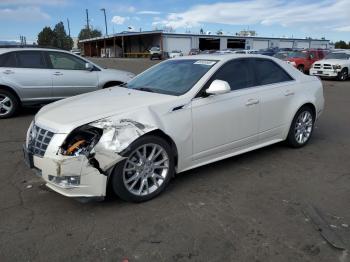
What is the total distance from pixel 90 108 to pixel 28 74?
5.60 meters

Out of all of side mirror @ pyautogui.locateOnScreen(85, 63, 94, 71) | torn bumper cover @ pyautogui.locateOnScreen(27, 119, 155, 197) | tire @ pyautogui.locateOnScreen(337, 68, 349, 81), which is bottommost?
tire @ pyautogui.locateOnScreen(337, 68, 349, 81)

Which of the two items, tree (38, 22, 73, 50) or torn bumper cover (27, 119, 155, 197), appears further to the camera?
tree (38, 22, 73, 50)

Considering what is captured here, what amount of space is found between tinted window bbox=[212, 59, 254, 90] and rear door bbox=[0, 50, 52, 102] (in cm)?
569

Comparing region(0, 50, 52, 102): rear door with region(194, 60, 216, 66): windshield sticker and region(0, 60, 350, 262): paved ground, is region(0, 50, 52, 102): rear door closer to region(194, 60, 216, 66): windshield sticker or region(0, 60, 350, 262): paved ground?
region(0, 60, 350, 262): paved ground

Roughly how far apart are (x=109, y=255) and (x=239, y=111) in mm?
2646

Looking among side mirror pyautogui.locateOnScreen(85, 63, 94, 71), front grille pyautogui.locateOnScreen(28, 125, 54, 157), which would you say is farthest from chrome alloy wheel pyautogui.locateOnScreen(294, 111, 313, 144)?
side mirror pyautogui.locateOnScreen(85, 63, 94, 71)

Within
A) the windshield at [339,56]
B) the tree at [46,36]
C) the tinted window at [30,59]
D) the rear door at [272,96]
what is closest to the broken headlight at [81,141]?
the rear door at [272,96]

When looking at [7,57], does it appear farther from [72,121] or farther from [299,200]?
[299,200]

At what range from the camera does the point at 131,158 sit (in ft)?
13.1

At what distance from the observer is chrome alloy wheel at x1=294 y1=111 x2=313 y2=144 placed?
20.1ft

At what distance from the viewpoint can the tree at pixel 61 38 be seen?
11306 centimetres

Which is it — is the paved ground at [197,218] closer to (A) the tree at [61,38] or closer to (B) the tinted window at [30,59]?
(B) the tinted window at [30,59]

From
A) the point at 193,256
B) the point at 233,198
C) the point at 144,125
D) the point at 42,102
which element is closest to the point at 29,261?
the point at 193,256

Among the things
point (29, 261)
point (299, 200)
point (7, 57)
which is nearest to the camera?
point (29, 261)
